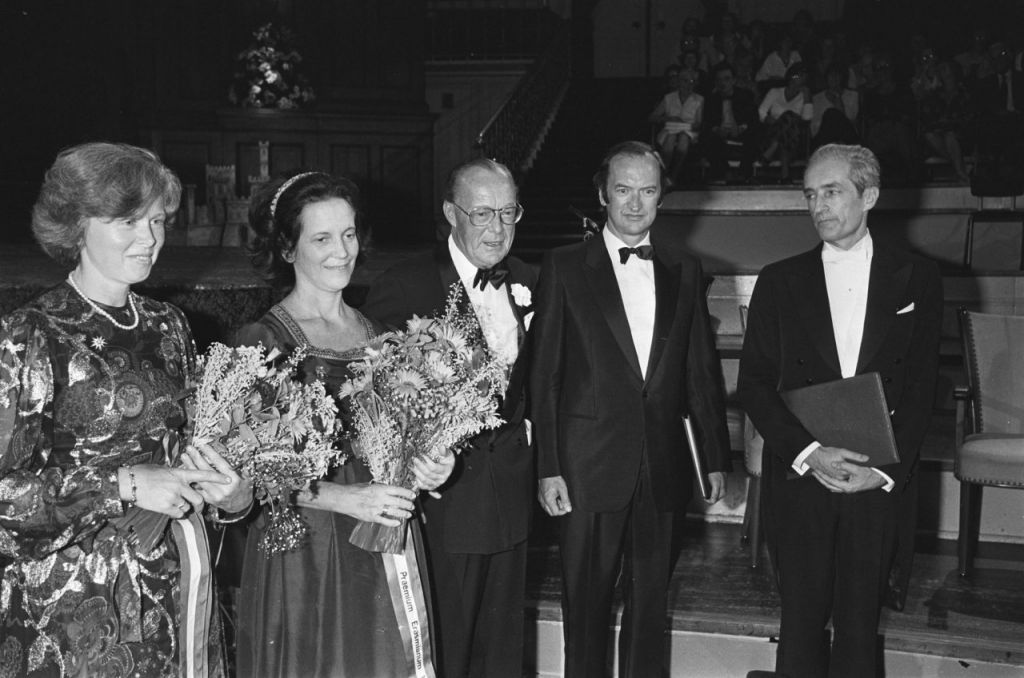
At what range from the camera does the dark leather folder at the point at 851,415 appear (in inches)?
117

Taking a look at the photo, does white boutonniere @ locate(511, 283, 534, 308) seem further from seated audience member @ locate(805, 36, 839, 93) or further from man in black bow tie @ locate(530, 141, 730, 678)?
seated audience member @ locate(805, 36, 839, 93)

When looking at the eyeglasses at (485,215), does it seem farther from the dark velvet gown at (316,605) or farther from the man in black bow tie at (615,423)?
the dark velvet gown at (316,605)

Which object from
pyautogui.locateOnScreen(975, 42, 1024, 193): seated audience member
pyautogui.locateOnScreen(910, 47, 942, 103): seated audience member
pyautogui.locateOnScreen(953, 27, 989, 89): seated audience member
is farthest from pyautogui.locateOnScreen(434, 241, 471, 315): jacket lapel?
pyautogui.locateOnScreen(953, 27, 989, 89): seated audience member

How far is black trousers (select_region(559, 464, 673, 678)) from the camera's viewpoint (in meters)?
3.05

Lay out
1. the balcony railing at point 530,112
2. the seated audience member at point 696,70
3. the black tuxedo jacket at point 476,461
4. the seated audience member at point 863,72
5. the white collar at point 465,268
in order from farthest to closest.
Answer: the seated audience member at point 696,70 < the seated audience member at point 863,72 < the balcony railing at point 530,112 < the white collar at point 465,268 < the black tuxedo jacket at point 476,461

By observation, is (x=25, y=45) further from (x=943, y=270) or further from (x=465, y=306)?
(x=465, y=306)

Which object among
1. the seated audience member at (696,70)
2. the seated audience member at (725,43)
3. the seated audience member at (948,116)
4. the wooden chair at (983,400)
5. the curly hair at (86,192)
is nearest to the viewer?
the curly hair at (86,192)

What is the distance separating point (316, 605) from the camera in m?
2.41

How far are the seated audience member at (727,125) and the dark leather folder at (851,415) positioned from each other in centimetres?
749

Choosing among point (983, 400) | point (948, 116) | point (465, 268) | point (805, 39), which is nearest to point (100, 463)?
point (465, 268)

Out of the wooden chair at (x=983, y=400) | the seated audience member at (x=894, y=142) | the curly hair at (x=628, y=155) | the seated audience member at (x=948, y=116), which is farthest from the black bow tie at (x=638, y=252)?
the seated audience member at (x=948, y=116)

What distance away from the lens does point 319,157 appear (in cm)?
1177

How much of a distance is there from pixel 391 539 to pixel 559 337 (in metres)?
0.90

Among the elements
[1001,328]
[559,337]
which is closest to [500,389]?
[559,337]
